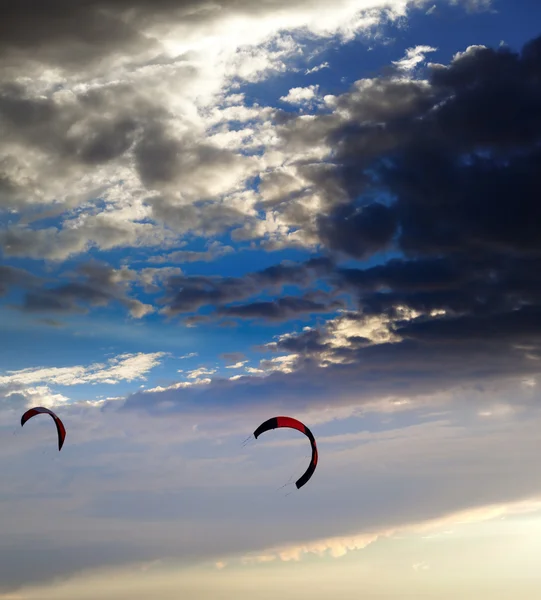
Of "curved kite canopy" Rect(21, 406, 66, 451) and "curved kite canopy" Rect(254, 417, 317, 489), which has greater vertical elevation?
"curved kite canopy" Rect(21, 406, 66, 451)

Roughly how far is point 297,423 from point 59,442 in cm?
3181

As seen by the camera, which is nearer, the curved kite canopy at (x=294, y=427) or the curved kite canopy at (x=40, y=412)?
the curved kite canopy at (x=294, y=427)

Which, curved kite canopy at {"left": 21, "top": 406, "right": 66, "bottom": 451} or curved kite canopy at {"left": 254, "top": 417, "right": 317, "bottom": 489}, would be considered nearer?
curved kite canopy at {"left": 254, "top": 417, "right": 317, "bottom": 489}

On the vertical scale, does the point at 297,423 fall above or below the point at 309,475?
above

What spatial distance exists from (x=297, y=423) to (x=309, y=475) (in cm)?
561

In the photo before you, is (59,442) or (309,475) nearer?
(309,475)

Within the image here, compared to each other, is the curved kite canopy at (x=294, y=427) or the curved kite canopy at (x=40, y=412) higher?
the curved kite canopy at (x=40, y=412)

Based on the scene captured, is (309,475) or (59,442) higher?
(59,442)

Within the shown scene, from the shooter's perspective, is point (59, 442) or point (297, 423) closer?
point (297, 423)

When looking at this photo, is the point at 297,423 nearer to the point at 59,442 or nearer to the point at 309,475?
the point at 309,475

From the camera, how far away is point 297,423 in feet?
278

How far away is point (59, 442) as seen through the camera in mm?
98188

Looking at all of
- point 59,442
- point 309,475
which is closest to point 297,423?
point 309,475

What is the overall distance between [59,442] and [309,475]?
33.6 meters
